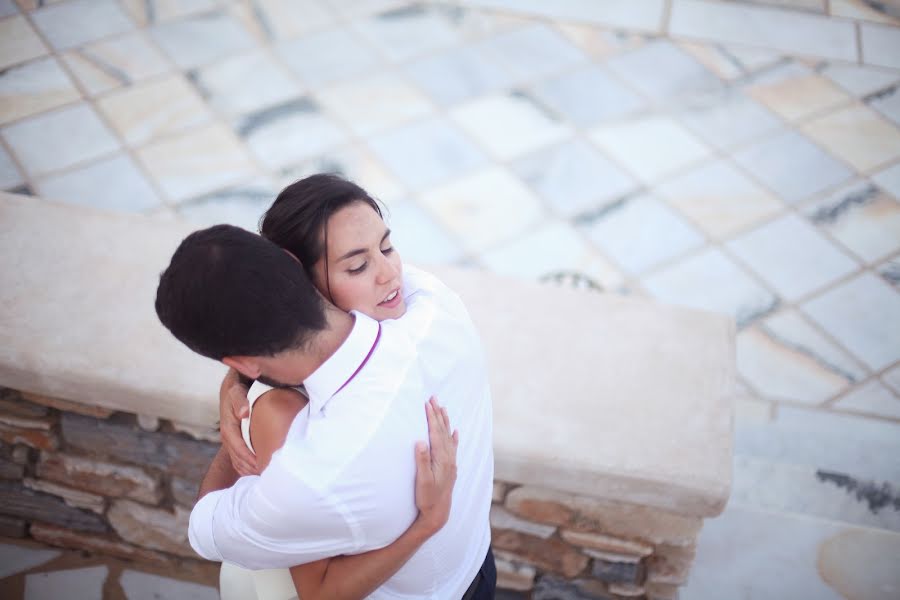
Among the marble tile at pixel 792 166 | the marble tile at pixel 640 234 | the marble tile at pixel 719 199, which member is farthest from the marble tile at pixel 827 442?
the marble tile at pixel 792 166

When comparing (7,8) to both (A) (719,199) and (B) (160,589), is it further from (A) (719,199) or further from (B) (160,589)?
(A) (719,199)

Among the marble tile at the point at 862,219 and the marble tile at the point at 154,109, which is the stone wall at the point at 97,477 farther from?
the marble tile at the point at 862,219

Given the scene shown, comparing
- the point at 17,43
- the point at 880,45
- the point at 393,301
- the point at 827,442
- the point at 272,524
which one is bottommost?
the point at 827,442

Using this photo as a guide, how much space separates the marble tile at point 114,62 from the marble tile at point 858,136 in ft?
11.2

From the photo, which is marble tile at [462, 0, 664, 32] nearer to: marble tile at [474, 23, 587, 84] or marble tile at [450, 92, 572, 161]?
marble tile at [474, 23, 587, 84]

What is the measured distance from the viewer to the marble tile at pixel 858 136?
172 inches

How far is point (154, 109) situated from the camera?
440 cm

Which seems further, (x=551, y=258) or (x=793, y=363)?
(x=551, y=258)

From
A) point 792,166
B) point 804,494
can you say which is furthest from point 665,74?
point 804,494

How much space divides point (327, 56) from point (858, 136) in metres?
2.81

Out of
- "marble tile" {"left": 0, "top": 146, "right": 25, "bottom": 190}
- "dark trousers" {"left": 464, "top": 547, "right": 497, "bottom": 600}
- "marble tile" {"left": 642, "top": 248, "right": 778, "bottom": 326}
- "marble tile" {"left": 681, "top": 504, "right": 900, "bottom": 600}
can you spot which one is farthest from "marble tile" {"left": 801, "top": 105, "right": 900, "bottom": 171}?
"marble tile" {"left": 0, "top": 146, "right": 25, "bottom": 190}

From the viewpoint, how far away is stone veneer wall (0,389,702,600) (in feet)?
7.23

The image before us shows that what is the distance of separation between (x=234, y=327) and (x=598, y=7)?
4.39 m

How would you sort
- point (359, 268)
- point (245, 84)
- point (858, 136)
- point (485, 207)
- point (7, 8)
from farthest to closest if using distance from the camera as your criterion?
1. point (7, 8)
2. point (245, 84)
3. point (858, 136)
4. point (485, 207)
5. point (359, 268)
